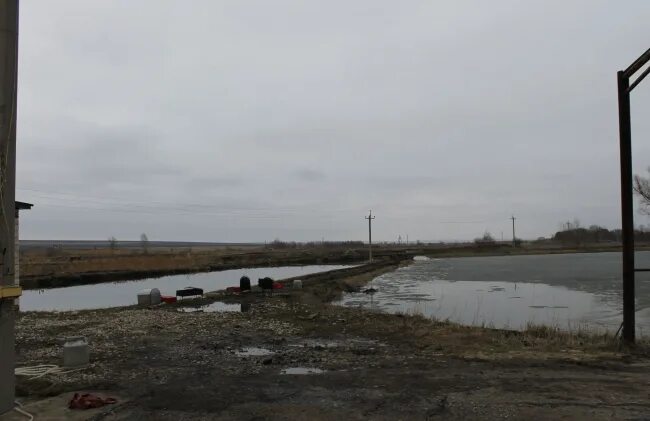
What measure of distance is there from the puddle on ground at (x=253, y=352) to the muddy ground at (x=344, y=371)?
0.04m

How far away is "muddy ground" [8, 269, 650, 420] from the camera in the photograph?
22.3 feet

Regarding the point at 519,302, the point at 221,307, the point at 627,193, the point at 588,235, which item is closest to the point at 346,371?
the point at 627,193

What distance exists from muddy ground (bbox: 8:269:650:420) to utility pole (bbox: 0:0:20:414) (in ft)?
4.39

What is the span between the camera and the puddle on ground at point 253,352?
11.1 m

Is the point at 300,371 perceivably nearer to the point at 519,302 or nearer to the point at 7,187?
the point at 7,187

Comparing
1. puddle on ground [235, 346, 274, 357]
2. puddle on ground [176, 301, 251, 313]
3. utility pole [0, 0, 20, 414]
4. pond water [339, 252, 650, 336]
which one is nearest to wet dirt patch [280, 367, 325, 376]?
puddle on ground [235, 346, 274, 357]

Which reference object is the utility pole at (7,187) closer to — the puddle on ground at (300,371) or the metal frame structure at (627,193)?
the puddle on ground at (300,371)

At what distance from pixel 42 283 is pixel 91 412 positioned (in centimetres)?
3884

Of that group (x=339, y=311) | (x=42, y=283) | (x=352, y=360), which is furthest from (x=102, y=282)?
(x=352, y=360)

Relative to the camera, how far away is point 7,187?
6.49m

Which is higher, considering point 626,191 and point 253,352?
point 626,191

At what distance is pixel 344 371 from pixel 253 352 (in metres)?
3.09

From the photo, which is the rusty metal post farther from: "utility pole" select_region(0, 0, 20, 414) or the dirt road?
"utility pole" select_region(0, 0, 20, 414)

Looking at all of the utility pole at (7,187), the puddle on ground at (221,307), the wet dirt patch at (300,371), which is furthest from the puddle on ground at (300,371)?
the puddle on ground at (221,307)
